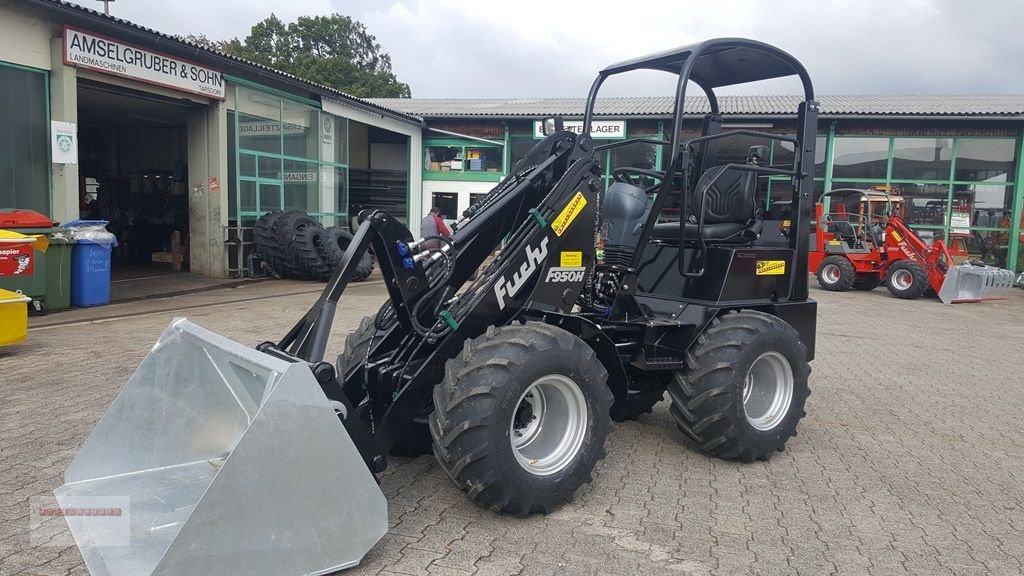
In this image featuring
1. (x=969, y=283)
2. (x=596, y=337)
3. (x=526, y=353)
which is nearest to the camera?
(x=526, y=353)

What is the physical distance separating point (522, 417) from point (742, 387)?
149cm

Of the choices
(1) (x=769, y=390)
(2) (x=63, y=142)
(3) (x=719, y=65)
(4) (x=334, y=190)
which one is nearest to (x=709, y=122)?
(3) (x=719, y=65)

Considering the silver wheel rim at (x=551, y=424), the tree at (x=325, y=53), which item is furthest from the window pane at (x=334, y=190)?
the tree at (x=325, y=53)

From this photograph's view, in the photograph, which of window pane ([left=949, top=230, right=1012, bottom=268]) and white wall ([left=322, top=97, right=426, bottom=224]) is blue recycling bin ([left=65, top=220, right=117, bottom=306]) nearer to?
white wall ([left=322, top=97, right=426, bottom=224])

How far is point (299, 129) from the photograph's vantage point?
16828 millimetres

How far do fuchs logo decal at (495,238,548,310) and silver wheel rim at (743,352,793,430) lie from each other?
1772 mm

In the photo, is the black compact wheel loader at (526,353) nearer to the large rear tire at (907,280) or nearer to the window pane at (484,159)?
the large rear tire at (907,280)

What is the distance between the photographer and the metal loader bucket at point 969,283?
1491cm

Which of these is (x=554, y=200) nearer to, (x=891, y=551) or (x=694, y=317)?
(x=694, y=317)

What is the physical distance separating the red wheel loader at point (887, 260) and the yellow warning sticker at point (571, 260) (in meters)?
12.1

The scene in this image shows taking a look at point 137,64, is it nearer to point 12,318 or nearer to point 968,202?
point 12,318

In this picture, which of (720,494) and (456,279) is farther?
(456,279)

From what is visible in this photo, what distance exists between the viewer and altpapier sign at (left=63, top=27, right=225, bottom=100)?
36.5 feet

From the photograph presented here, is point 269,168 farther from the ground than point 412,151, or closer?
closer
